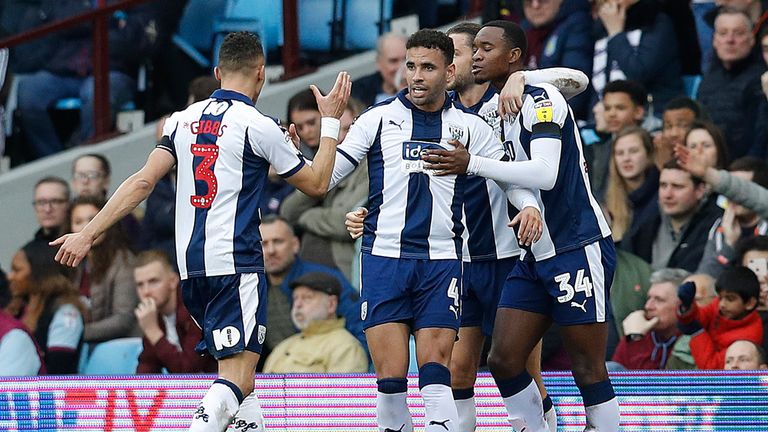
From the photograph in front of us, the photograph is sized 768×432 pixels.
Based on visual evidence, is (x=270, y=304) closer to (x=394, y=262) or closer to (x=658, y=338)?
(x=658, y=338)

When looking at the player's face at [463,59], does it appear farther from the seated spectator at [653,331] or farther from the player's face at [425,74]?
the seated spectator at [653,331]

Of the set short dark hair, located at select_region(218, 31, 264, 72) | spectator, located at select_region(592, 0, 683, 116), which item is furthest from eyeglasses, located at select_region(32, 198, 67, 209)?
short dark hair, located at select_region(218, 31, 264, 72)

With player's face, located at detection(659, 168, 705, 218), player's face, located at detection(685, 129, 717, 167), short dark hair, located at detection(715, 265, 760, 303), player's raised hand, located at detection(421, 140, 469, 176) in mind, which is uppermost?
player's raised hand, located at detection(421, 140, 469, 176)

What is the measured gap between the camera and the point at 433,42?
25.6 ft

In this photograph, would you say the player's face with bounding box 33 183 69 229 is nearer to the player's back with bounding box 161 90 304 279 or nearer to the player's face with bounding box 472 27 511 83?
the player's back with bounding box 161 90 304 279

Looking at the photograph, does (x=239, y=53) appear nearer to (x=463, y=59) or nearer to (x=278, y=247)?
(x=463, y=59)

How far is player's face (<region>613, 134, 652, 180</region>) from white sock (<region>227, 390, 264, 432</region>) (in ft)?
14.6

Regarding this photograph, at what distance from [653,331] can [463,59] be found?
3094 millimetres

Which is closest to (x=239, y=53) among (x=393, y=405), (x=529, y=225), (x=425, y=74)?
(x=425, y=74)

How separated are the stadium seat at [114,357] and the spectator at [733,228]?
14.4ft

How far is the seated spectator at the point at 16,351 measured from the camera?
11133 mm

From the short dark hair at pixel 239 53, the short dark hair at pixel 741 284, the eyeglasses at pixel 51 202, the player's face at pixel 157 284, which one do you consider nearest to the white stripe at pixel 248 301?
the short dark hair at pixel 239 53

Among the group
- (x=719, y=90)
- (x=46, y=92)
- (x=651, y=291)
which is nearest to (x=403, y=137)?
(x=651, y=291)

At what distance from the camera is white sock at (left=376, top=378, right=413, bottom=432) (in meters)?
7.59
